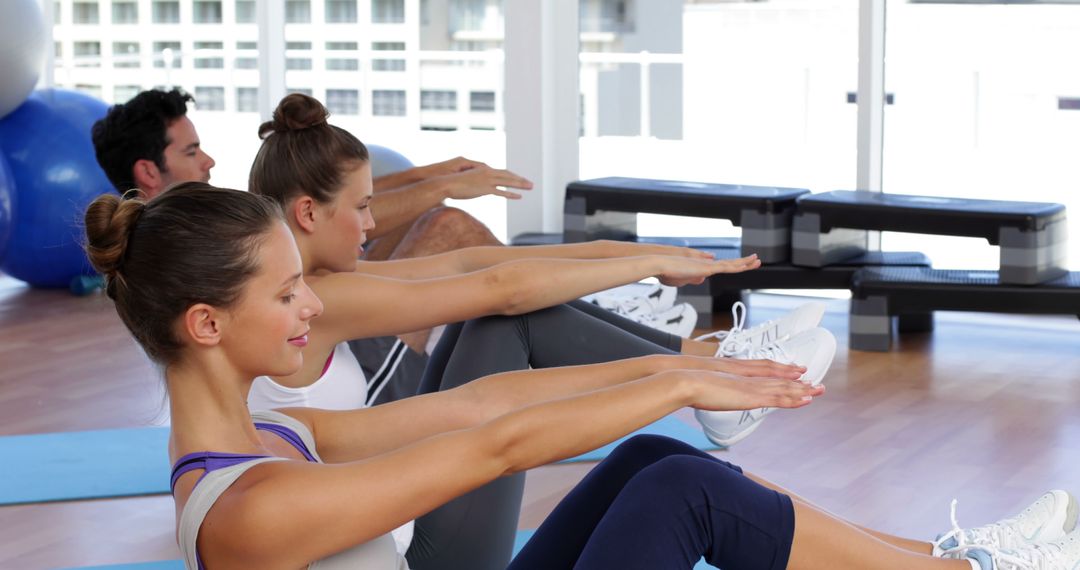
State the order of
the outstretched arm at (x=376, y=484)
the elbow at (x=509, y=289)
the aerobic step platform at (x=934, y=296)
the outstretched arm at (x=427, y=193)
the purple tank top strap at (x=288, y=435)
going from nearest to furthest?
the outstretched arm at (x=376, y=484)
the purple tank top strap at (x=288, y=435)
the elbow at (x=509, y=289)
the outstretched arm at (x=427, y=193)
the aerobic step platform at (x=934, y=296)

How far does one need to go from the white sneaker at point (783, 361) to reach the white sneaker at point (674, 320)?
913 millimetres

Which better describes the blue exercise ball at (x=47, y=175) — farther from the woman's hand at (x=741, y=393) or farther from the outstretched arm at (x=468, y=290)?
the woman's hand at (x=741, y=393)

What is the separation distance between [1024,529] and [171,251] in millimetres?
1187

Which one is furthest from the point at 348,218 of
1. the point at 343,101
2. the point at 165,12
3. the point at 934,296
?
the point at 165,12

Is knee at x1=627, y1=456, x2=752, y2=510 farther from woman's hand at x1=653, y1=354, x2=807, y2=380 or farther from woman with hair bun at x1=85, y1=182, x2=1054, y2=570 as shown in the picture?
woman's hand at x1=653, y1=354, x2=807, y2=380

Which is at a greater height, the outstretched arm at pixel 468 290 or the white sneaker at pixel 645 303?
the outstretched arm at pixel 468 290

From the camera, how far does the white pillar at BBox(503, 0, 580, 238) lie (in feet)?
17.3

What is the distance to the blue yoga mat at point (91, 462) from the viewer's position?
2.79 meters

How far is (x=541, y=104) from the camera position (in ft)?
17.3

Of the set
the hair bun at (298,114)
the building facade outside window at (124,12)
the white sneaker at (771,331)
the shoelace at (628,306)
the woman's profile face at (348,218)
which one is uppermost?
the building facade outside window at (124,12)

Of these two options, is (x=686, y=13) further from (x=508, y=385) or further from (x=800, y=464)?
(x=508, y=385)

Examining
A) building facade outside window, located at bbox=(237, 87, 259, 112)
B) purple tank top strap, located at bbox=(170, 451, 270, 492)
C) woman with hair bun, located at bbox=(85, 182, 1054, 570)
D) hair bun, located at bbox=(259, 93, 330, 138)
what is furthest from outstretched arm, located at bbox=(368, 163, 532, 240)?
building facade outside window, located at bbox=(237, 87, 259, 112)

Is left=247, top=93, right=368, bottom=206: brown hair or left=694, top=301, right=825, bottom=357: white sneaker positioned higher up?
left=247, top=93, right=368, bottom=206: brown hair

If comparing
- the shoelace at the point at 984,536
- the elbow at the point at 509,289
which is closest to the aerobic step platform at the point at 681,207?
the elbow at the point at 509,289
